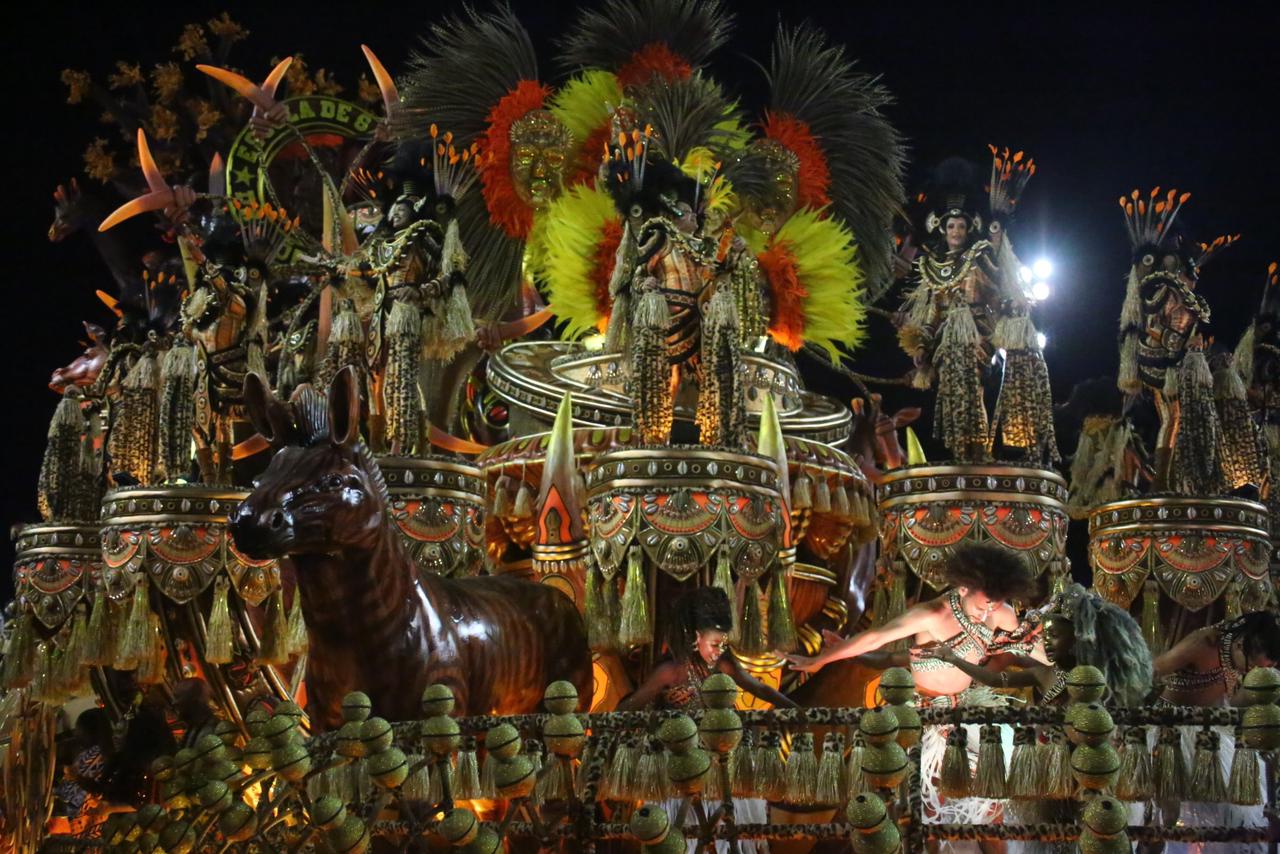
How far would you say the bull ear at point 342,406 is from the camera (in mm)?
5039

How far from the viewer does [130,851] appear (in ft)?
15.7

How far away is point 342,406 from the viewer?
5.05 meters

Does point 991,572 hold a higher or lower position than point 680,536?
lower

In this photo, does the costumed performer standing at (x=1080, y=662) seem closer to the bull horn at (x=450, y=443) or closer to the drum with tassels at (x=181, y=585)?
the drum with tassels at (x=181, y=585)

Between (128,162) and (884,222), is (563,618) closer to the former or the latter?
(884,222)

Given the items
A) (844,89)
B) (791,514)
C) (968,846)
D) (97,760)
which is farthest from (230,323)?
(968,846)

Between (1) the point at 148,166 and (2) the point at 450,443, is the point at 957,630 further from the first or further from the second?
(1) the point at 148,166

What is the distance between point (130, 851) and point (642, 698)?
1.69 metres

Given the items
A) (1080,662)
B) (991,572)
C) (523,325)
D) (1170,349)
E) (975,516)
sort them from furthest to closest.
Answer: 1. (523,325)
2. (1170,349)
3. (975,516)
4. (991,572)
5. (1080,662)

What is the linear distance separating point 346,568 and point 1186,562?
3.84 metres

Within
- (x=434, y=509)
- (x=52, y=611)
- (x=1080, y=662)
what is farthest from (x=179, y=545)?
(x=1080, y=662)

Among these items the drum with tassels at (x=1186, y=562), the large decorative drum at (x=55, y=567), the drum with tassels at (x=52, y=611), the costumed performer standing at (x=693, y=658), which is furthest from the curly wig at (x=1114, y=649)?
the large decorative drum at (x=55, y=567)

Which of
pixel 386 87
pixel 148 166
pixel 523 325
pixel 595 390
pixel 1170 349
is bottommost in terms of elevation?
pixel 595 390

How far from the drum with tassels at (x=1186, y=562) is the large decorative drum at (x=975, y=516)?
663 millimetres
